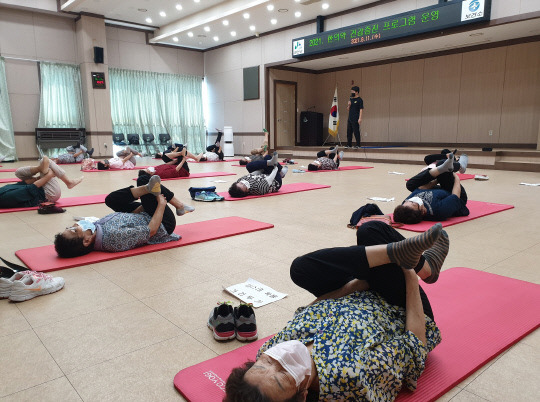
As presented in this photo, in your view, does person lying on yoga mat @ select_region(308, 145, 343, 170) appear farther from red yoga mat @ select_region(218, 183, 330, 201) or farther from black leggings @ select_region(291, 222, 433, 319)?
black leggings @ select_region(291, 222, 433, 319)

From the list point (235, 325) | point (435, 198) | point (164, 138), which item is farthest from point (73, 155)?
point (235, 325)

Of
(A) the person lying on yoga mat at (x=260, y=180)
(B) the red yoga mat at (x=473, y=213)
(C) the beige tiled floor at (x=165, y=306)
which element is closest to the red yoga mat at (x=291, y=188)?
(A) the person lying on yoga mat at (x=260, y=180)

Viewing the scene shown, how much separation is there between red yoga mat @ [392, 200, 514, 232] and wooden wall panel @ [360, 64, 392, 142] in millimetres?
8141

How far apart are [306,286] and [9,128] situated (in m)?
11.6

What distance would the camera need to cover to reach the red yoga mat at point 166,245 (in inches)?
103

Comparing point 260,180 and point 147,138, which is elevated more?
point 147,138

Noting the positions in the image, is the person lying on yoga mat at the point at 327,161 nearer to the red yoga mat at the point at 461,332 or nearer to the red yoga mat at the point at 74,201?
→ the red yoga mat at the point at 74,201

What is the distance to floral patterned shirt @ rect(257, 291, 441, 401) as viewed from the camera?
1105 mm

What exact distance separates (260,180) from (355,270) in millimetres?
3910

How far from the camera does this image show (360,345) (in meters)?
1.19

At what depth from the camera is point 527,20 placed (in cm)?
733

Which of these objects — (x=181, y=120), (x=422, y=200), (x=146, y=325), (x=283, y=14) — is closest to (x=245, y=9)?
(x=283, y=14)

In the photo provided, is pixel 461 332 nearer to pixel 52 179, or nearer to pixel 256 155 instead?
pixel 52 179

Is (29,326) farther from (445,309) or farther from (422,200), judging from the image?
(422,200)
